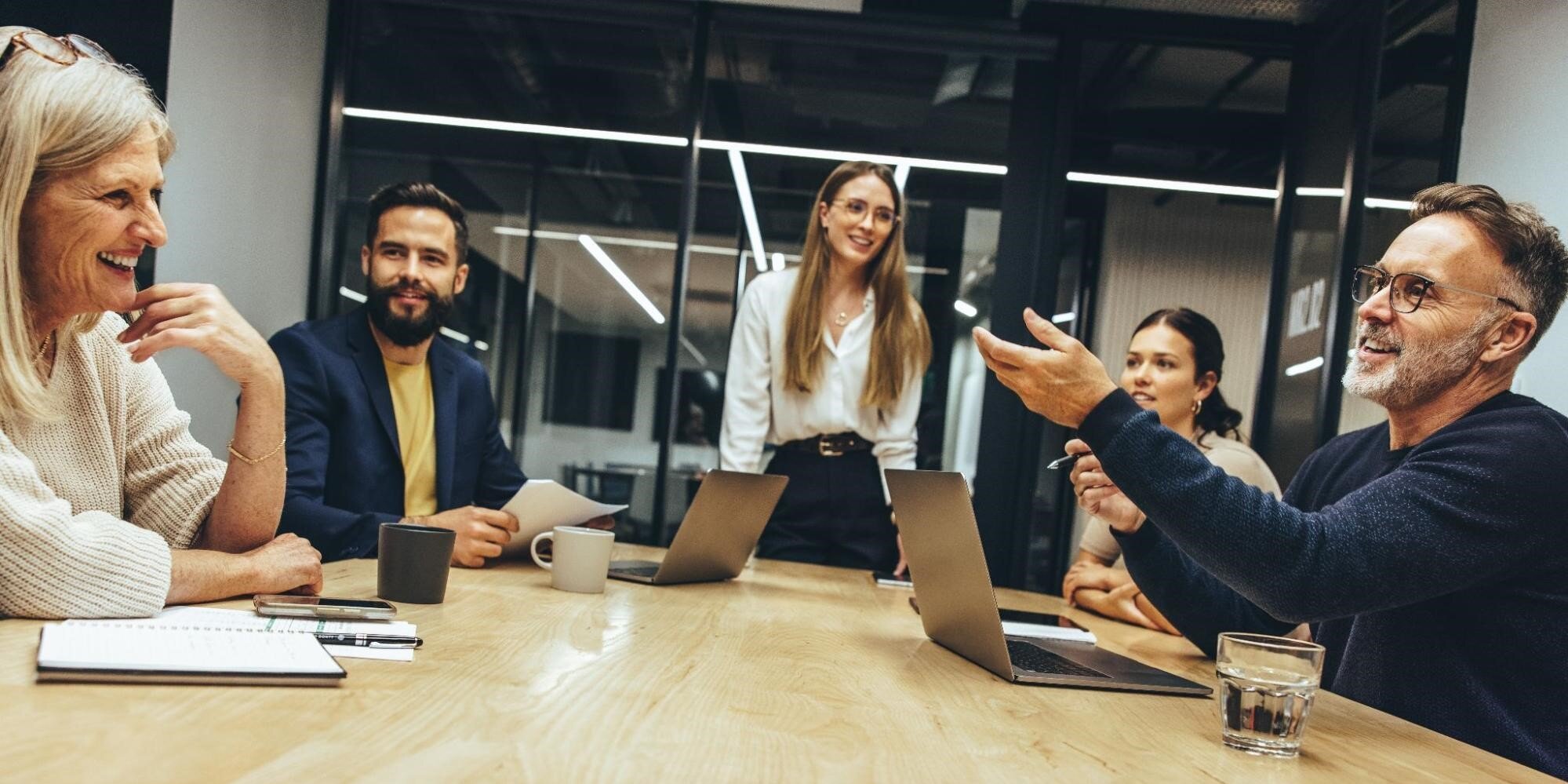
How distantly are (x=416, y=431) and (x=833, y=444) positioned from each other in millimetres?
992

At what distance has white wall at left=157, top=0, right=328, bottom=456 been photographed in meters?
3.57

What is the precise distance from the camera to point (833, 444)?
9.18ft

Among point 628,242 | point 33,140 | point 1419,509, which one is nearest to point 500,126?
point 628,242

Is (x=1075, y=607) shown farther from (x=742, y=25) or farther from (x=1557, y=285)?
(x=742, y=25)

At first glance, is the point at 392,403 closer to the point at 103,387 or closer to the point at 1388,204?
the point at 103,387

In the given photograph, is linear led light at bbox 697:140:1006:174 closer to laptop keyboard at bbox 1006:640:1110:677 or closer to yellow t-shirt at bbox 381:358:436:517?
A: yellow t-shirt at bbox 381:358:436:517

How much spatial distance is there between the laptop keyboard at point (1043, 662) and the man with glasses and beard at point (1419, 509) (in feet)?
0.63

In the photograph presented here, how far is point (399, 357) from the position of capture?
2.72 meters

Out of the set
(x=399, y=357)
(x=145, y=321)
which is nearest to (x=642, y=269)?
(x=399, y=357)

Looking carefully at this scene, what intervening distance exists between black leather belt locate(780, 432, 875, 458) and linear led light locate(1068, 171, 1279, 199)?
84.9 inches

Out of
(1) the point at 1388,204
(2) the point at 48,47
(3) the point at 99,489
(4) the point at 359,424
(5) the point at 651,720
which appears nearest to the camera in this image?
(5) the point at 651,720

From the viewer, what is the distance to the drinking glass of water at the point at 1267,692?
1.00 m

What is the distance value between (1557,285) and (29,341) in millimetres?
2037

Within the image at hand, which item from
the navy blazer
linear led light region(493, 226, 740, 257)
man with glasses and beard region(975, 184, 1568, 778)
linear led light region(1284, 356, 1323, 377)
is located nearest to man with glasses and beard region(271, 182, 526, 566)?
the navy blazer
